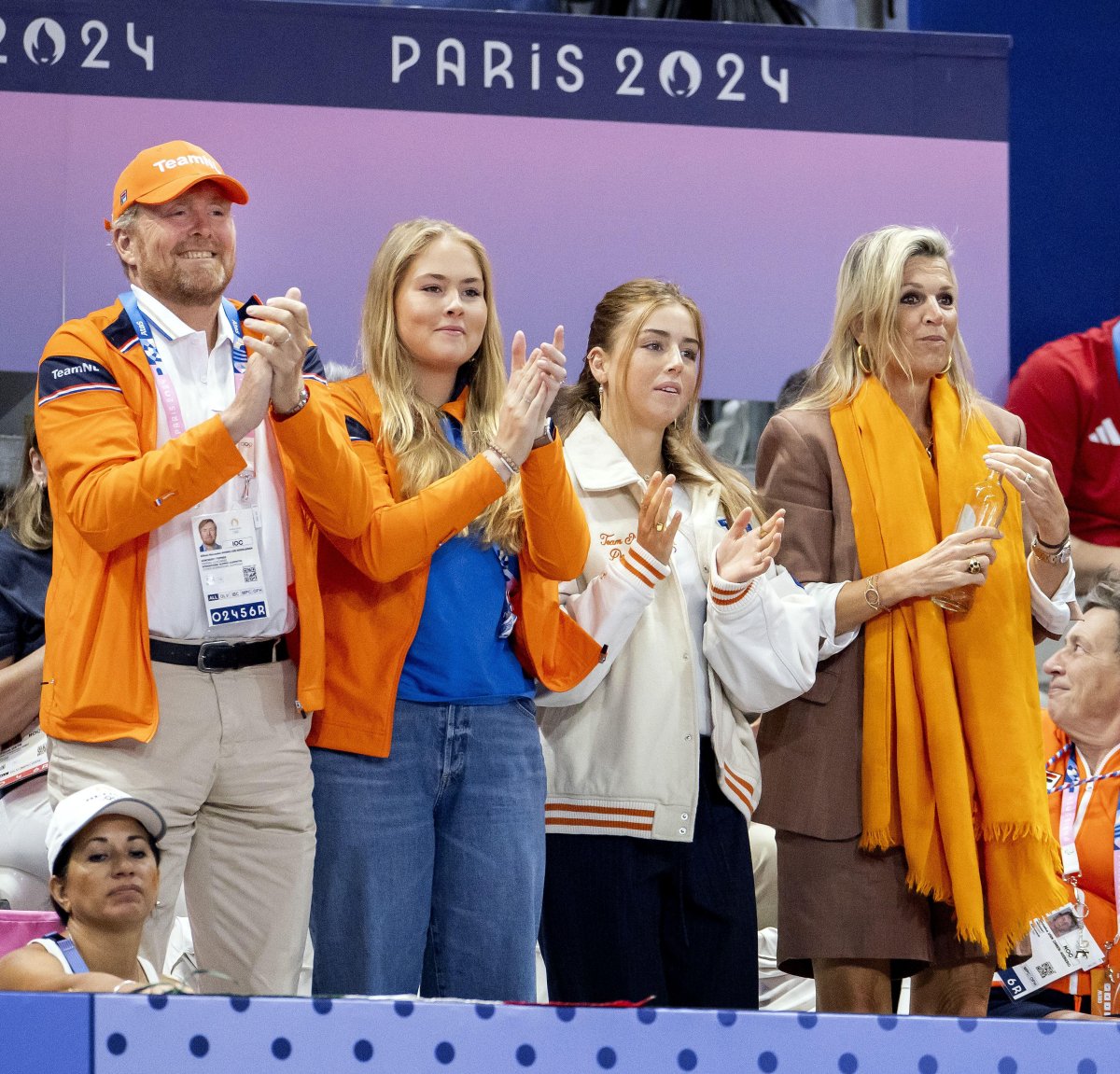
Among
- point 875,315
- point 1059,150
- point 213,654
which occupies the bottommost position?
point 213,654

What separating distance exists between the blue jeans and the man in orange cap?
7cm

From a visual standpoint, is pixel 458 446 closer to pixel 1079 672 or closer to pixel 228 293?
pixel 228 293

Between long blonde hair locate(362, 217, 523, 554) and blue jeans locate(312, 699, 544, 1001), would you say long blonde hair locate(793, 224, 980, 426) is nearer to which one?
long blonde hair locate(362, 217, 523, 554)

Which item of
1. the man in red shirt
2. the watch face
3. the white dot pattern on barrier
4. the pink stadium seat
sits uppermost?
the man in red shirt

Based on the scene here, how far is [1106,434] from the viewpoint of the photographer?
3994mm

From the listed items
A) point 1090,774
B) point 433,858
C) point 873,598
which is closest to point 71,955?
point 433,858

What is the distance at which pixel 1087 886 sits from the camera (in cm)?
354

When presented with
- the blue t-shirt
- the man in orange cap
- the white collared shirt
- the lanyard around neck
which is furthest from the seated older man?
the lanyard around neck

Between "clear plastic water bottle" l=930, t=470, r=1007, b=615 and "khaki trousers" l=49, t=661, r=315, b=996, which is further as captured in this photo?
"clear plastic water bottle" l=930, t=470, r=1007, b=615

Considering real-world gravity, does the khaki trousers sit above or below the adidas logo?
below

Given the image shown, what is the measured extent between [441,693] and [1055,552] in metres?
1.19

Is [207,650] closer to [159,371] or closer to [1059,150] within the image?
[159,371]

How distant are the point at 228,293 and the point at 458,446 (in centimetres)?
128

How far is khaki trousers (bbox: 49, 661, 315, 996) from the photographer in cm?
248
